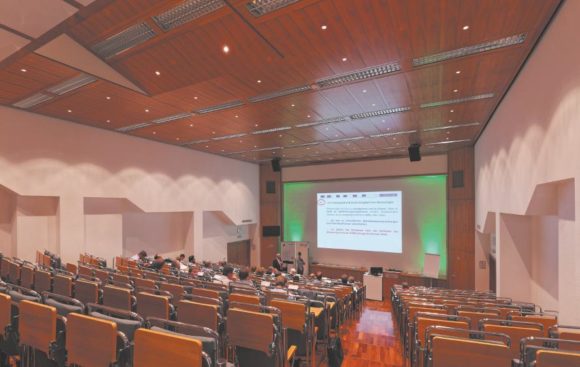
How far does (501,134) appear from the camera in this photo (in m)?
7.45

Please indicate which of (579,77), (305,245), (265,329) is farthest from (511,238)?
(305,245)

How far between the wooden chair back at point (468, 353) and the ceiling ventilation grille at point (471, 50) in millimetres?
4538

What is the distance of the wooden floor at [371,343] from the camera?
14.7ft

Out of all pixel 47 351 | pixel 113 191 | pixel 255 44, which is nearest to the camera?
pixel 47 351

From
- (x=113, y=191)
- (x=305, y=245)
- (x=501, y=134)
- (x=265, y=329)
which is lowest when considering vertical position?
(x=305, y=245)

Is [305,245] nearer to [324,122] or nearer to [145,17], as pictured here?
[324,122]

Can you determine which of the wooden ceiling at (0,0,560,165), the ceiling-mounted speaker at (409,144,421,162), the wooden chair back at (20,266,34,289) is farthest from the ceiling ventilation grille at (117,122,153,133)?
the ceiling-mounted speaker at (409,144,421,162)

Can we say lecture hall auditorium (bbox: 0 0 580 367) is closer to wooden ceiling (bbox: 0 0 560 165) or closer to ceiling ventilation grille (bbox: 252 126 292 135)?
wooden ceiling (bbox: 0 0 560 165)

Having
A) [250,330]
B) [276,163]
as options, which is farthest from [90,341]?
[276,163]

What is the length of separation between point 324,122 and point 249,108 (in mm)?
2406

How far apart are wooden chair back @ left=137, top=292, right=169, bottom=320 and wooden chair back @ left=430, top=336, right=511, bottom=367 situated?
2.75 metres

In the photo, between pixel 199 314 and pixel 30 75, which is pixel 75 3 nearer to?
pixel 30 75

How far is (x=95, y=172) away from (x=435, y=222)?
45.4ft

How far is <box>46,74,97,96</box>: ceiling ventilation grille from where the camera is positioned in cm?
587
